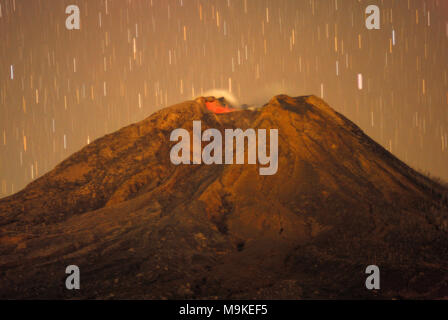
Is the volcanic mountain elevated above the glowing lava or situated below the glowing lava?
below

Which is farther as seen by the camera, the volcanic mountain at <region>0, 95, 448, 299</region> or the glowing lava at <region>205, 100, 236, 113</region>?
the glowing lava at <region>205, 100, 236, 113</region>

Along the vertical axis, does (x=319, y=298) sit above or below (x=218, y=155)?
below

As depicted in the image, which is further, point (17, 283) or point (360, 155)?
point (360, 155)

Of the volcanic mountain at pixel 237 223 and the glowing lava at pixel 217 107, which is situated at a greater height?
the glowing lava at pixel 217 107

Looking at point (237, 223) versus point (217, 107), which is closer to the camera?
point (237, 223)

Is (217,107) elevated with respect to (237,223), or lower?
elevated

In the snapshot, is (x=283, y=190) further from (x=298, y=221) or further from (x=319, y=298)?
(x=319, y=298)

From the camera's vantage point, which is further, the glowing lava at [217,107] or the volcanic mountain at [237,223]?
the glowing lava at [217,107]

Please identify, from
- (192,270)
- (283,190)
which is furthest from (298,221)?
(192,270)
